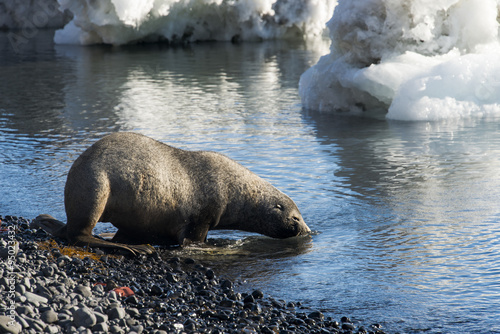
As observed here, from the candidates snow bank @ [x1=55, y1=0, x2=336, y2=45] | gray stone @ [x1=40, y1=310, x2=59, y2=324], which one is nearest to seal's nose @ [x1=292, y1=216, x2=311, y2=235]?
gray stone @ [x1=40, y1=310, x2=59, y2=324]

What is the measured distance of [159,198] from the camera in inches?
277

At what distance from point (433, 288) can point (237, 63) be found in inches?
843

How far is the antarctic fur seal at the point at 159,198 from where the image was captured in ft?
21.9

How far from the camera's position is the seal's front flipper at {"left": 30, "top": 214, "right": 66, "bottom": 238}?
23.0 ft

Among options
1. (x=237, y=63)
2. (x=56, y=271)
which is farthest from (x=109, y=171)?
(x=237, y=63)

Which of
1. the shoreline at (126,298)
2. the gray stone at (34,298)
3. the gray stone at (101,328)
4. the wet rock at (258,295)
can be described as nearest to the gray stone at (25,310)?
the shoreline at (126,298)

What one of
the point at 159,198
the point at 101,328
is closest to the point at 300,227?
the point at 159,198

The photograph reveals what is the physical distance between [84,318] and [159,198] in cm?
258

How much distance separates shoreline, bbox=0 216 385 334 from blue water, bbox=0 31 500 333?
1.03 feet

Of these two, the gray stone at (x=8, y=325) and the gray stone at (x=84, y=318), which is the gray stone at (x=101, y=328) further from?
the gray stone at (x=8, y=325)

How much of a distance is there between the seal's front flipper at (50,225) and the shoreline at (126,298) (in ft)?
0.55

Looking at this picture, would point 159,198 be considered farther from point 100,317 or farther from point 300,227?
point 100,317

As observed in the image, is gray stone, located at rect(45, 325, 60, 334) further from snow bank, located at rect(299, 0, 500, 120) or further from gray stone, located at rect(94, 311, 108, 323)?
snow bank, located at rect(299, 0, 500, 120)

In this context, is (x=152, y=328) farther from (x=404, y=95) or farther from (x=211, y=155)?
(x=404, y=95)
